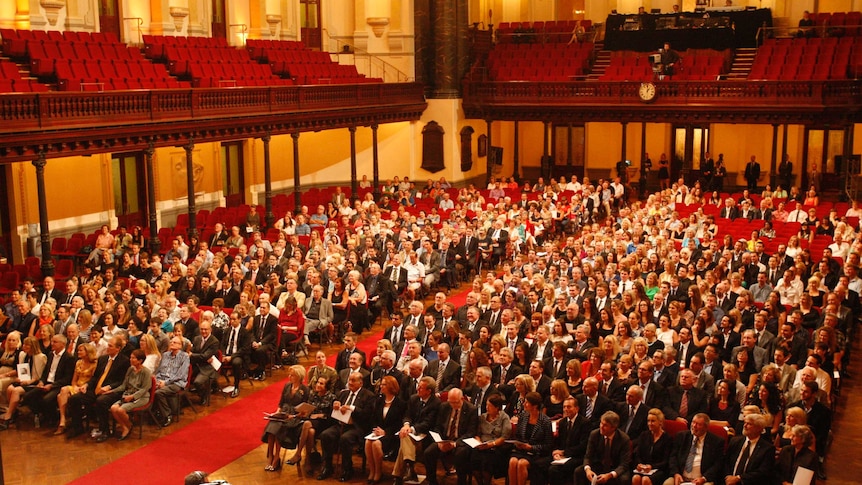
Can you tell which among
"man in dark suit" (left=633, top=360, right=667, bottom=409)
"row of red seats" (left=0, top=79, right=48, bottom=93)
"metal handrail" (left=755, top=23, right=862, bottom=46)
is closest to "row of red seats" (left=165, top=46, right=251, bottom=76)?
"row of red seats" (left=0, top=79, right=48, bottom=93)

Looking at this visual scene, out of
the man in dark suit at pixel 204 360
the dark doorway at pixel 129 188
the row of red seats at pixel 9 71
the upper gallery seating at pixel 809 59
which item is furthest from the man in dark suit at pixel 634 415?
the upper gallery seating at pixel 809 59

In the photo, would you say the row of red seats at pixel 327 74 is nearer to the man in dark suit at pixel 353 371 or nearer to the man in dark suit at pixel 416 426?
the man in dark suit at pixel 353 371

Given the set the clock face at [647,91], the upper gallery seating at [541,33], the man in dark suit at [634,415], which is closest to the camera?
the man in dark suit at [634,415]

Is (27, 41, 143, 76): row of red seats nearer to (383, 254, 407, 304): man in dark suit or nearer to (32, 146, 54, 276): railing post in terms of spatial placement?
(32, 146, 54, 276): railing post

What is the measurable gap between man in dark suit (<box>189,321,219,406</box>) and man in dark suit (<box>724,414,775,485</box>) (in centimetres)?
619

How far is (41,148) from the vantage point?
14836 millimetres

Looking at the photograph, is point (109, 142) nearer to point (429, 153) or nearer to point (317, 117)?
point (317, 117)

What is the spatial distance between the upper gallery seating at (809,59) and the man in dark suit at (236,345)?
16868mm

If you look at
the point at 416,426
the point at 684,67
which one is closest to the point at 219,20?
the point at 684,67

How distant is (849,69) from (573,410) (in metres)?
18.3

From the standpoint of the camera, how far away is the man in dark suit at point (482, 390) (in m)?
9.03

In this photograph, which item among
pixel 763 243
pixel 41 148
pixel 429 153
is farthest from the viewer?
pixel 429 153

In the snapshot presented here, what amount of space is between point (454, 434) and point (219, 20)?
60.2ft

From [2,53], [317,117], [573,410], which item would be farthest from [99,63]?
[573,410]
